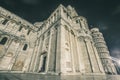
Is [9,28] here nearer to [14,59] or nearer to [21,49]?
[21,49]

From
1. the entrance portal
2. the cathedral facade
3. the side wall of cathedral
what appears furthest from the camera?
the side wall of cathedral

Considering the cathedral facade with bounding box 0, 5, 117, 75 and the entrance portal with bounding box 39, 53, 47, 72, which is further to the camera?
the entrance portal with bounding box 39, 53, 47, 72

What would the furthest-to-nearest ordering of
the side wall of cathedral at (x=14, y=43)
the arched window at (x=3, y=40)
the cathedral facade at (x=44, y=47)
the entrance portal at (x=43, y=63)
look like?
the arched window at (x=3, y=40) → the side wall of cathedral at (x=14, y=43) → the entrance portal at (x=43, y=63) → the cathedral facade at (x=44, y=47)

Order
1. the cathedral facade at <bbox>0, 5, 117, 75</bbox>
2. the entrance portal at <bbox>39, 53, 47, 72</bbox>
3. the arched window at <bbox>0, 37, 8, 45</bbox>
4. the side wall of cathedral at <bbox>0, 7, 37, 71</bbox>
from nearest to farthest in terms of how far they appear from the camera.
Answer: the cathedral facade at <bbox>0, 5, 117, 75</bbox> → the entrance portal at <bbox>39, 53, 47, 72</bbox> → the side wall of cathedral at <bbox>0, 7, 37, 71</bbox> → the arched window at <bbox>0, 37, 8, 45</bbox>

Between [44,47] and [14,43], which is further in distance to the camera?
[14,43]

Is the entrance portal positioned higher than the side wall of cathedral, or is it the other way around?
the side wall of cathedral

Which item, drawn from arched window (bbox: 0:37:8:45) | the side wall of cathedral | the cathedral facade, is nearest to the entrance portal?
the cathedral facade

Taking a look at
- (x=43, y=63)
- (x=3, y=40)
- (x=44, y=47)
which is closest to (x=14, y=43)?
(x=3, y=40)

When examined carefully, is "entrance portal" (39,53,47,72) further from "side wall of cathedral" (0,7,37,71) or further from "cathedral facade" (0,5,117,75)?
"side wall of cathedral" (0,7,37,71)

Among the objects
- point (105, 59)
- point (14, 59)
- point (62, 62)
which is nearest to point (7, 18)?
point (14, 59)

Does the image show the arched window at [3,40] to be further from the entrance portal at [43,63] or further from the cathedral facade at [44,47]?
the entrance portal at [43,63]

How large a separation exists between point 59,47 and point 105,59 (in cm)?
2321

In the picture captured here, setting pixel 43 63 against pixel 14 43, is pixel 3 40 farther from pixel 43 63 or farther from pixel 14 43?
pixel 43 63

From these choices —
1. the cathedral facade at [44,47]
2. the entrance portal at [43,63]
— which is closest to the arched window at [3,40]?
the cathedral facade at [44,47]
